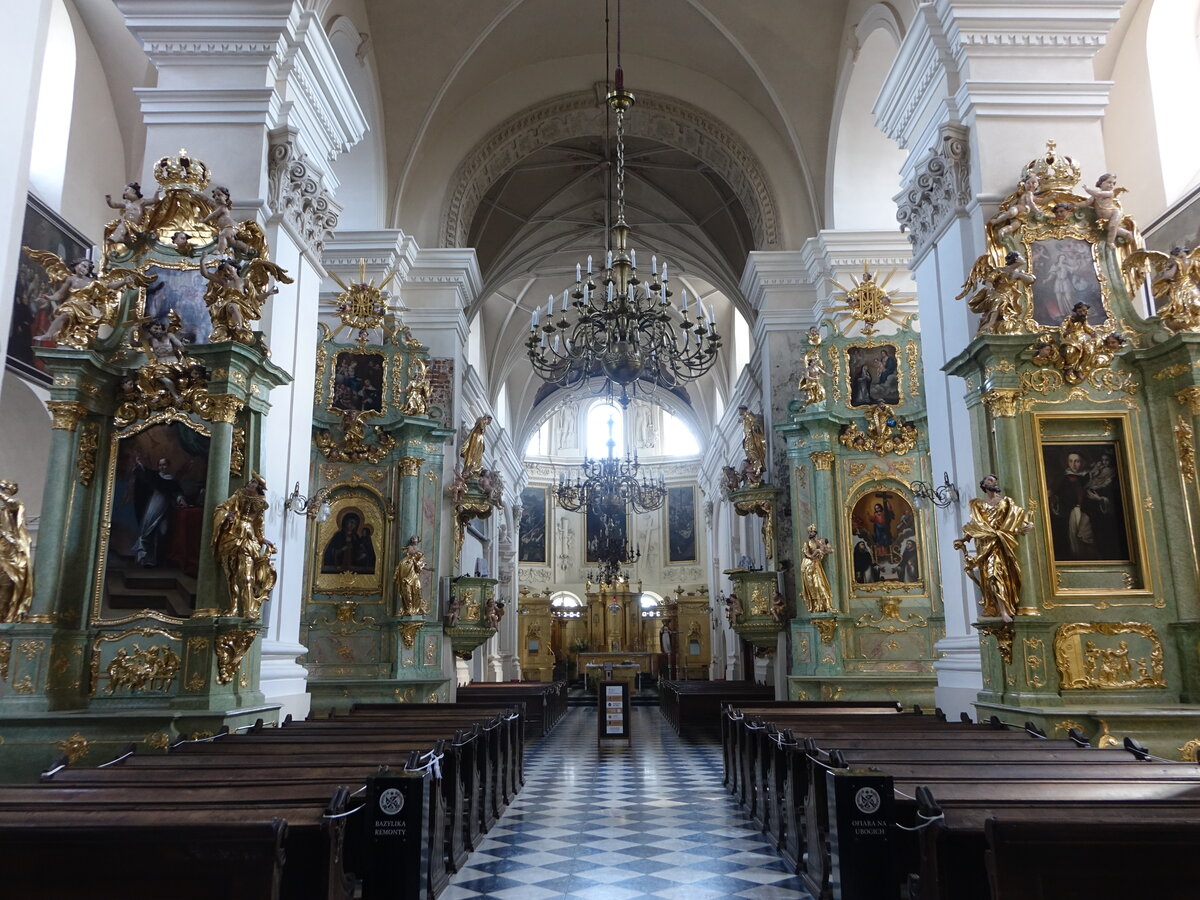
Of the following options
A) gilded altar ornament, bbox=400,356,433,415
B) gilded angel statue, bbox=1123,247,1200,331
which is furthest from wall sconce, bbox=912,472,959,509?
gilded altar ornament, bbox=400,356,433,415

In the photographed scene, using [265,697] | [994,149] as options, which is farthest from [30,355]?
[994,149]

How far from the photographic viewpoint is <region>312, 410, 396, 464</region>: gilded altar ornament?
12.8m

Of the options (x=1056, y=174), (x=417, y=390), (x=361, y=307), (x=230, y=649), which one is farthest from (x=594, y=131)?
(x=230, y=649)

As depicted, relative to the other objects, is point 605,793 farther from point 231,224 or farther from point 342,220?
point 342,220

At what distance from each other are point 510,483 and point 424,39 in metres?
15.3

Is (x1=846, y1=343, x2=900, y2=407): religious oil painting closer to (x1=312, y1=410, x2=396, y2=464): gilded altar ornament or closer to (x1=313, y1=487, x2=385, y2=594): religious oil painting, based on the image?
(x1=312, y1=410, x2=396, y2=464): gilded altar ornament

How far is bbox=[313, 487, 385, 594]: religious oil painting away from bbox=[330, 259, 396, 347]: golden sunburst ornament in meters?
2.13

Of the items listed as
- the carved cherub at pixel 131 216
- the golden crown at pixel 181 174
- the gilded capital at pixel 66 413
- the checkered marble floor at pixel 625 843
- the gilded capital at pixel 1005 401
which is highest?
the golden crown at pixel 181 174

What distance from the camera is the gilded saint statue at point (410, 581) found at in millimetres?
12289

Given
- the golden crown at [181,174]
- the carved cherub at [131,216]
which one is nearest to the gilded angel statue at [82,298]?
the carved cherub at [131,216]

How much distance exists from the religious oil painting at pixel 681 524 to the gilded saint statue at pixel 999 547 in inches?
997

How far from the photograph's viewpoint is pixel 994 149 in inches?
305

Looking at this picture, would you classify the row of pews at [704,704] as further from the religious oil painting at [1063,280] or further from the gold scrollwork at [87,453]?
the gold scrollwork at [87,453]

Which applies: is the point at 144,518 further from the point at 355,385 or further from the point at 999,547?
the point at 355,385
